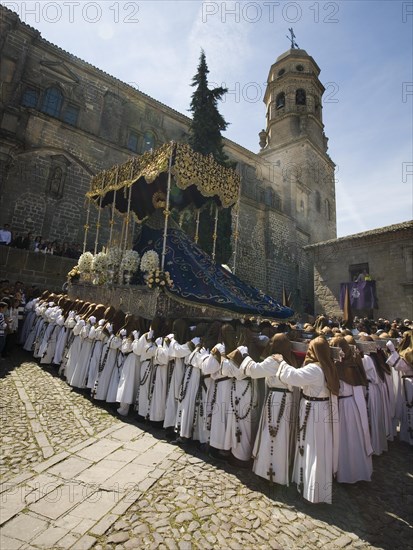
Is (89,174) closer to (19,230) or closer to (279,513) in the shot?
(19,230)

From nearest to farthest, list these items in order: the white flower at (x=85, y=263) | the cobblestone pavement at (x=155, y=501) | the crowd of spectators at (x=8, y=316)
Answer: the cobblestone pavement at (x=155, y=501) < the crowd of spectators at (x=8, y=316) < the white flower at (x=85, y=263)

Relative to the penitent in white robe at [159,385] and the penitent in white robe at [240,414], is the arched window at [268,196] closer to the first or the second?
the penitent in white robe at [159,385]

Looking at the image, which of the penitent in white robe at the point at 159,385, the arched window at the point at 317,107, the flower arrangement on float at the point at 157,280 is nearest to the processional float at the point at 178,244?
the flower arrangement on float at the point at 157,280

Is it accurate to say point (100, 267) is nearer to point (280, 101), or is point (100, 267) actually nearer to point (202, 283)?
point (202, 283)

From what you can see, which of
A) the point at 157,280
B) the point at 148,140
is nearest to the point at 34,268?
the point at 157,280

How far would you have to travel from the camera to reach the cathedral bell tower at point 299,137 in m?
Answer: 28.7

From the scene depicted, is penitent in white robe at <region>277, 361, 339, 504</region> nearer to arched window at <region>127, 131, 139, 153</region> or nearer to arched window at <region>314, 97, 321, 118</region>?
arched window at <region>127, 131, 139, 153</region>

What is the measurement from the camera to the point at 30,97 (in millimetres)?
16125

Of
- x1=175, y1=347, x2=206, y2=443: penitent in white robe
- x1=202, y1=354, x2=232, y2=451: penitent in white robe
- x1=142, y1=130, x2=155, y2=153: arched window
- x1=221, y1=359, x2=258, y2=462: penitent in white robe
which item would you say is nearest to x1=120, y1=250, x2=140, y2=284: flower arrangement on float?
x1=175, y1=347, x2=206, y2=443: penitent in white robe

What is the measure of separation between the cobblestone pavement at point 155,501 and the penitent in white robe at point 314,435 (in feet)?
0.74

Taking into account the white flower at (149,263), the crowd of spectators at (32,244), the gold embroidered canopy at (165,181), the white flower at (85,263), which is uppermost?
the gold embroidered canopy at (165,181)

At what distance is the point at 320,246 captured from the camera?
62.4 feet

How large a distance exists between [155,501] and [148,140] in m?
21.9

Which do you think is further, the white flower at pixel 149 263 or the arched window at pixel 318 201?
the arched window at pixel 318 201
